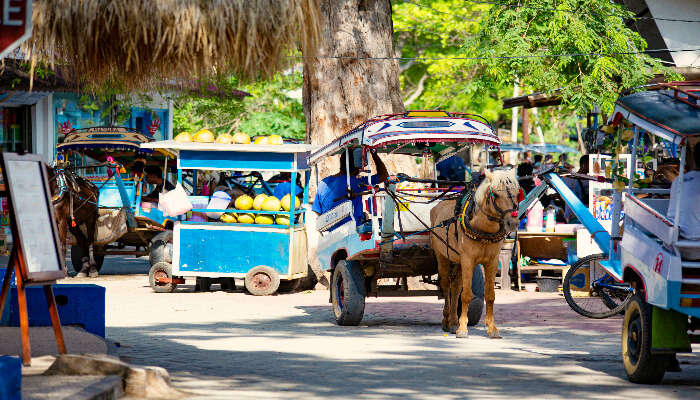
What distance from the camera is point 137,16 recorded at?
8.00 meters

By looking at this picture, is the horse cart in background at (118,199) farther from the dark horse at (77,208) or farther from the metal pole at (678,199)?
the metal pole at (678,199)

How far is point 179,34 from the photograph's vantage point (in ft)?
26.3

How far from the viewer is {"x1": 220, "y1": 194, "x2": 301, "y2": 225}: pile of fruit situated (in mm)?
16922

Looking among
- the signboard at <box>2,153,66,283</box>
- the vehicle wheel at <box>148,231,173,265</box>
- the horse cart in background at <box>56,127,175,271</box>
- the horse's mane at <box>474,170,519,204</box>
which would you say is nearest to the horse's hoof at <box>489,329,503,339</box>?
the horse's mane at <box>474,170,519,204</box>

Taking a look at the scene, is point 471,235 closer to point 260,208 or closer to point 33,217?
point 33,217

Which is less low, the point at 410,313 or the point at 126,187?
the point at 126,187

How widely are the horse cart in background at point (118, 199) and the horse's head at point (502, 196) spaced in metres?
8.09

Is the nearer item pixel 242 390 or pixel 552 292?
pixel 242 390

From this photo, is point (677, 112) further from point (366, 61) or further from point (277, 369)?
point (366, 61)

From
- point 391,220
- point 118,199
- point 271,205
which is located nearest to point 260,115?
point 118,199

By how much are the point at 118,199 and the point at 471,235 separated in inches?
412

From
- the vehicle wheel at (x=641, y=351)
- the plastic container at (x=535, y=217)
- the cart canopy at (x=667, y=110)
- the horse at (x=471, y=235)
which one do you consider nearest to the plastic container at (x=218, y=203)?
the plastic container at (x=535, y=217)

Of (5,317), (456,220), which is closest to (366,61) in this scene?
(456,220)

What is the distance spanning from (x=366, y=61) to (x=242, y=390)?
11542 millimetres
